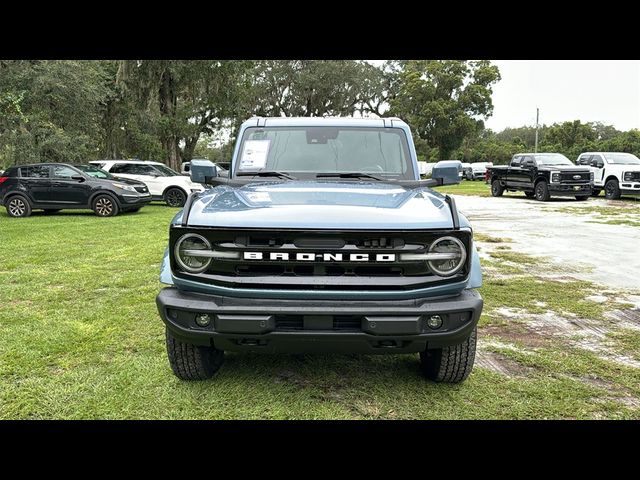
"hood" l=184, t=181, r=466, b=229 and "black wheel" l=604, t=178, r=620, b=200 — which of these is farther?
"black wheel" l=604, t=178, r=620, b=200

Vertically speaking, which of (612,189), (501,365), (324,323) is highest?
(612,189)

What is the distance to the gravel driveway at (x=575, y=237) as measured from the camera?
23.3ft

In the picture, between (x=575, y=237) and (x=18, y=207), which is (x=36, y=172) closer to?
(x=18, y=207)

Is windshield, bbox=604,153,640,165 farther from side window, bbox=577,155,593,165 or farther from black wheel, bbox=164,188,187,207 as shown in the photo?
black wheel, bbox=164,188,187,207

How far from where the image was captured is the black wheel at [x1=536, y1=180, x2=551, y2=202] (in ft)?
64.7

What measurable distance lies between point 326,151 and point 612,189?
19.1 m

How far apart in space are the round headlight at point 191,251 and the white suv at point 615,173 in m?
19.8

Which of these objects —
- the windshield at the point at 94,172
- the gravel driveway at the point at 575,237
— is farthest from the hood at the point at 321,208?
the windshield at the point at 94,172

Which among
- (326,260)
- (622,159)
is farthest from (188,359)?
(622,159)

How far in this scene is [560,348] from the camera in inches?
165

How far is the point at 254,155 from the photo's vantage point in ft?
14.3

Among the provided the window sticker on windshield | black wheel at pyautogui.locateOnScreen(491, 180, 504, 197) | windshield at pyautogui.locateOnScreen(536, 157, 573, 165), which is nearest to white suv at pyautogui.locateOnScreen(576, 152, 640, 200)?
windshield at pyautogui.locateOnScreen(536, 157, 573, 165)

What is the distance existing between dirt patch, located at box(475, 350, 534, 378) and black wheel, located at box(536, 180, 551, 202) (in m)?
17.3

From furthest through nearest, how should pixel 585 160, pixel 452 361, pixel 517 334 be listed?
pixel 585 160 → pixel 517 334 → pixel 452 361
